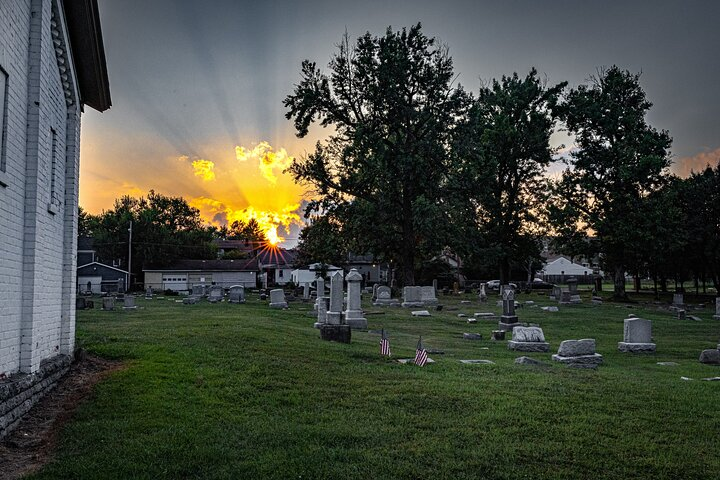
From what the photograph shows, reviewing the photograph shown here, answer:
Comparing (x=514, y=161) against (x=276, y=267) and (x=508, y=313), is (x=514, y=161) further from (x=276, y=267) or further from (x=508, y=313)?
(x=276, y=267)

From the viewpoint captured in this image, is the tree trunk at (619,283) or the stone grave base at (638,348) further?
the tree trunk at (619,283)

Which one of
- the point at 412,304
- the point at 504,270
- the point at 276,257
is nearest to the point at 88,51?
the point at 412,304

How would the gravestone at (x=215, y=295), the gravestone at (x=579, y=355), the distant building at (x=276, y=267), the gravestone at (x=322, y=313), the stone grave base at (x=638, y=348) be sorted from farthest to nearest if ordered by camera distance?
the distant building at (x=276, y=267), the gravestone at (x=215, y=295), the gravestone at (x=322, y=313), the stone grave base at (x=638, y=348), the gravestone at (x=579, y=355)

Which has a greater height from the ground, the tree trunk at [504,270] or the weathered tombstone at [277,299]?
the tree trunk at [504,270]

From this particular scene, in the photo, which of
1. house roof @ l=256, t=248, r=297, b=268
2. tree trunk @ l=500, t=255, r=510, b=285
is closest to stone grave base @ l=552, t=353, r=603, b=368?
tree trunk @ l=500, t=255, r=510, b=285

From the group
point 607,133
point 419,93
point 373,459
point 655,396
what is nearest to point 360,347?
point 655,396

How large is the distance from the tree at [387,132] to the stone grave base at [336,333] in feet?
71.8

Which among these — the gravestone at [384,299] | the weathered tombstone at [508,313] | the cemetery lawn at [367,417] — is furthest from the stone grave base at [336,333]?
the gravestone at [384,299]

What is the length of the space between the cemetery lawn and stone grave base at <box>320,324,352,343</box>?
5.50 ft

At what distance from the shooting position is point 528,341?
→ 15938 mm

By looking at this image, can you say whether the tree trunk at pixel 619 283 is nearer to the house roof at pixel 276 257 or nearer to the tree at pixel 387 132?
the tree at pixel 387 132

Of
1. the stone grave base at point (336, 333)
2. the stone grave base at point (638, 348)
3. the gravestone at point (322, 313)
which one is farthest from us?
the gravestone at point (322, 313)

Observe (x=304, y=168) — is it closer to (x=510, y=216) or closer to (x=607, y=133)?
(x=510, y=216)

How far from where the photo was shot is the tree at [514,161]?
48188 mm
